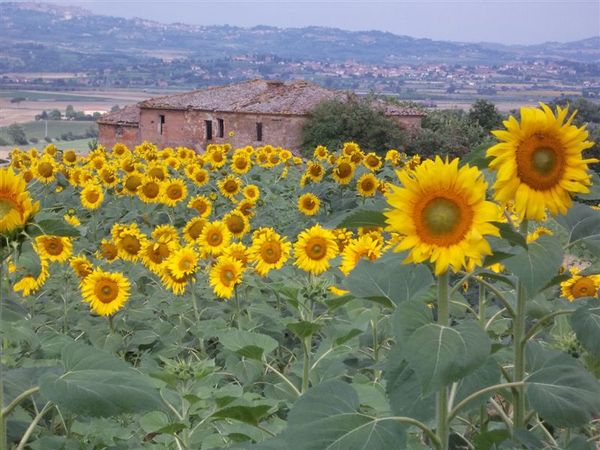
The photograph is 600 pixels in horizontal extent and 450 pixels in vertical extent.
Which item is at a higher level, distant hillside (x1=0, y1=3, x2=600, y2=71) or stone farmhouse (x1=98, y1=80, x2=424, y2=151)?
stone farmhouse (x1=98, y1=80, x2=424, y2=151)

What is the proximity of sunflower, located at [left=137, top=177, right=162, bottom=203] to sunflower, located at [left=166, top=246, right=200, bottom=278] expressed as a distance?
3.13m

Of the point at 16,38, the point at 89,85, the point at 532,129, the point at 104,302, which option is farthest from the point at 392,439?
the point at 16,38

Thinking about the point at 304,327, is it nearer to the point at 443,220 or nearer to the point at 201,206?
the point at 443,220

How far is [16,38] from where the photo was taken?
17062 cm

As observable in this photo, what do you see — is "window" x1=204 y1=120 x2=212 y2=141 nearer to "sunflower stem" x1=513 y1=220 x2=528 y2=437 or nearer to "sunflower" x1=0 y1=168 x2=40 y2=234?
"sunflower" x1=0 y1=168 x2=40 y2=234

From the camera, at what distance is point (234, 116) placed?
3606cm

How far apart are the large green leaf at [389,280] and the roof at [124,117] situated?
40993 millimetres

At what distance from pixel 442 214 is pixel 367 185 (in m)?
6.43

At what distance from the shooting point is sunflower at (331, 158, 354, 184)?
872 centimetres

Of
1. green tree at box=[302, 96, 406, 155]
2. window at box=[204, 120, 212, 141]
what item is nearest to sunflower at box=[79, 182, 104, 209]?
green tree at box=[302, 96, 406, 155]

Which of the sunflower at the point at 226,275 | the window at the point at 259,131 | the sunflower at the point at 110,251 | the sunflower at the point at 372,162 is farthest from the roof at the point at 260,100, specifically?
the sunflower at the point at 226,275

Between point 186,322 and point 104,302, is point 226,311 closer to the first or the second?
point 186,322

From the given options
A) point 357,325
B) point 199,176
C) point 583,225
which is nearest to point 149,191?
point 199,176

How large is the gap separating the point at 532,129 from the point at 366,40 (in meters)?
182
